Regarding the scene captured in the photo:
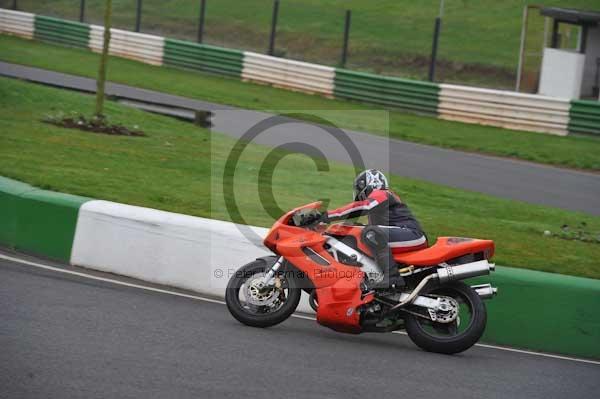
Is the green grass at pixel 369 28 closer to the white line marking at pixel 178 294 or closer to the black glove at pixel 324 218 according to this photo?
the white line marking at pixel 178 294

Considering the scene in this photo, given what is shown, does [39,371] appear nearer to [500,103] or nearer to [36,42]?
[500,103]

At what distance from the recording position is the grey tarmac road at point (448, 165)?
687 inches

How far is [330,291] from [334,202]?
19.3 feet

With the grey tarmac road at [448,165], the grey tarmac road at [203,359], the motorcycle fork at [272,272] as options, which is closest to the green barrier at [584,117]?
the grey tarmac road at [448,165]

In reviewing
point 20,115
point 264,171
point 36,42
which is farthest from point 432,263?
point 36,42

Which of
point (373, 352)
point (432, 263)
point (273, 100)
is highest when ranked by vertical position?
point (273, 100)

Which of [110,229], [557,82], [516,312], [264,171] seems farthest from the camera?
[557,82]

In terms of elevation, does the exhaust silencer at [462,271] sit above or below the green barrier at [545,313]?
above

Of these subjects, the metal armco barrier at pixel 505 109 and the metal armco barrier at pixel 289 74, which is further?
the metal armco barrier at pixel 289 74

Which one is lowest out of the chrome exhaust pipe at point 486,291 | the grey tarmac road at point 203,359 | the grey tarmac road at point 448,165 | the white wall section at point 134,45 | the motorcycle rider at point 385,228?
the grey tarmac road at point 203,359

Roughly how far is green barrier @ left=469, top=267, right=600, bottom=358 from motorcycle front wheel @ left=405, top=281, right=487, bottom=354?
65 cm

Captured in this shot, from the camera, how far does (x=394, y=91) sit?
85.5 ft

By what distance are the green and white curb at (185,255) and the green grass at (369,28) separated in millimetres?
22069

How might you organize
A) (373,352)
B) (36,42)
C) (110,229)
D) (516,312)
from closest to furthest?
1. (373,352)
2. (516,312)
3. (110,229)
4. (36,42)
